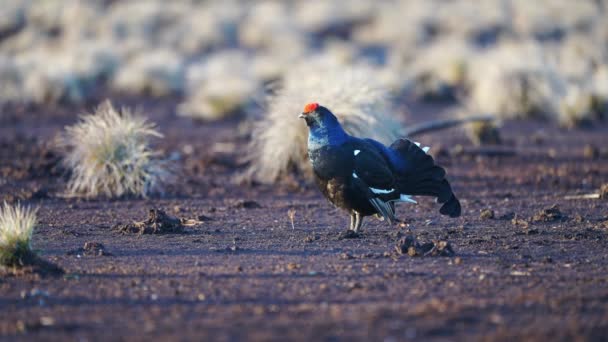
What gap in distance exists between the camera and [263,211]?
33.8 feet

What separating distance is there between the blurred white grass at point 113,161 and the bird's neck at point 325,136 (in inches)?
144

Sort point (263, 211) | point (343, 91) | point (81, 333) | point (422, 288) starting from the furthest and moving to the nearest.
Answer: point (343, 91) → point (263, 211) → point (422, 288) → point (81, 333)

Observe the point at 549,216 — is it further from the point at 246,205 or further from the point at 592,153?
the point at 592,153

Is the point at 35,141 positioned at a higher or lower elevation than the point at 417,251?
higher

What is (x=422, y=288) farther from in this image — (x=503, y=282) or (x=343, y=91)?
(x=343, y=91)

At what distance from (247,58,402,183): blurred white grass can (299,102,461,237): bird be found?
12.0 feet

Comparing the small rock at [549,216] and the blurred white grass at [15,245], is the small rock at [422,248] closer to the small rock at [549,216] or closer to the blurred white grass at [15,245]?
the small rock at [549,216]

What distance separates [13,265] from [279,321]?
2.71 meters

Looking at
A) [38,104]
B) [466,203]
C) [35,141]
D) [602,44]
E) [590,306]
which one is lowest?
[590,306]

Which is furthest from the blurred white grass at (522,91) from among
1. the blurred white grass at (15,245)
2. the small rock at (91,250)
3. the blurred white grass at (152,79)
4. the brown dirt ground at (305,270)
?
the blurred white grass at (15,245)

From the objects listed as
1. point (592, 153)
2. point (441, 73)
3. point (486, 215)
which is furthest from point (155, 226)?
point (441, 73)

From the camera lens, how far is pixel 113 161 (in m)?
11.1

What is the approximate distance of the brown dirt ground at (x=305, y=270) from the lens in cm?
536

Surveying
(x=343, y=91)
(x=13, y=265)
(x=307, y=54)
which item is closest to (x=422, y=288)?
(x=13, y=265)
